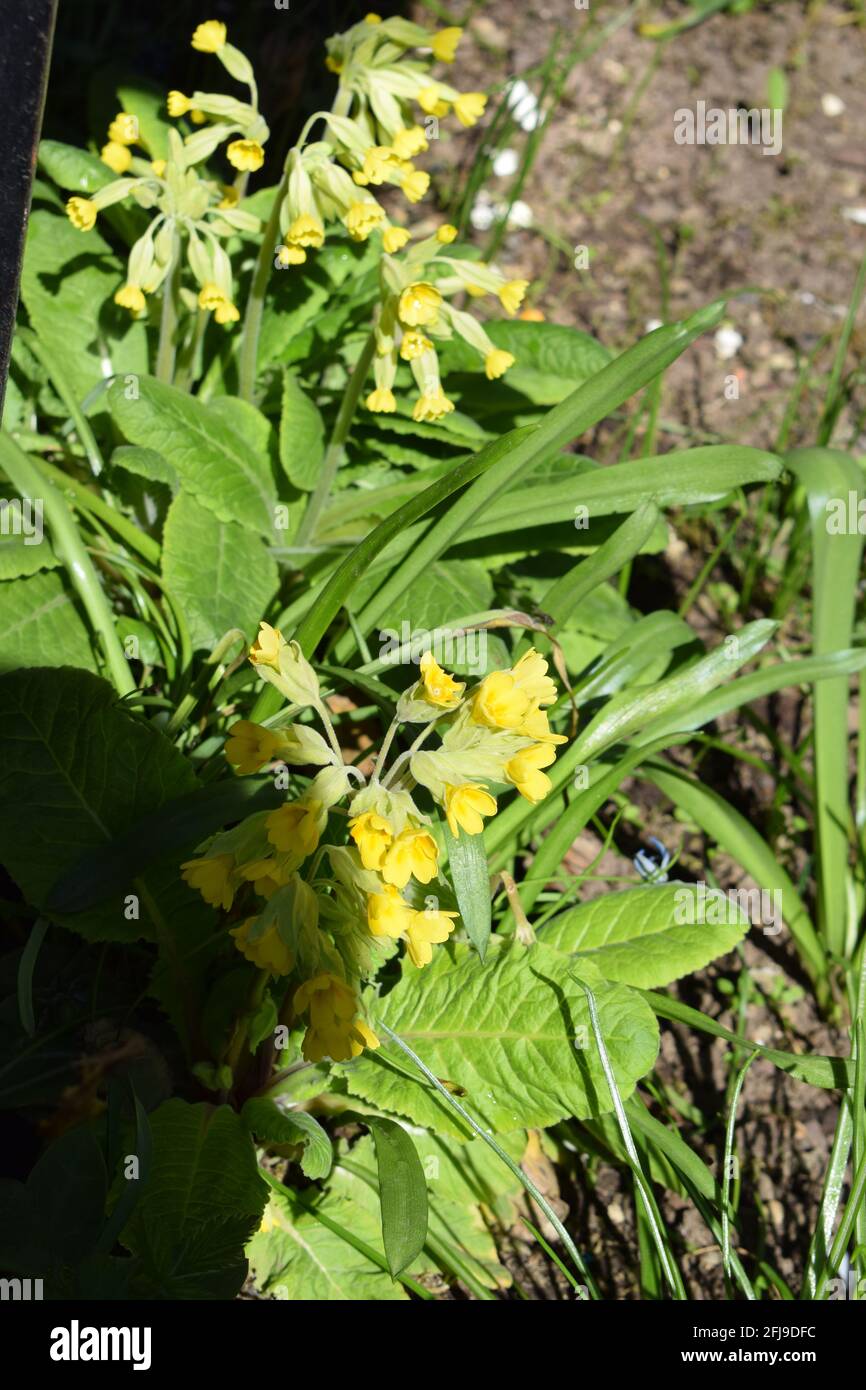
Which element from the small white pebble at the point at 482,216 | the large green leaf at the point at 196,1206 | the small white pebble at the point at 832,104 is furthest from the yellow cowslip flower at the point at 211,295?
the small white pebble at the point at 832,104

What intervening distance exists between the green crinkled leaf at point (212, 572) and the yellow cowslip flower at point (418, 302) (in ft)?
1.79

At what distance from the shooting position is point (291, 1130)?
188 cm

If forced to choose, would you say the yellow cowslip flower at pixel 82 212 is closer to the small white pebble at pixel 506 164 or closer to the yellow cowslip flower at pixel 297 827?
the yellow cowslip flower at pixel 297 827

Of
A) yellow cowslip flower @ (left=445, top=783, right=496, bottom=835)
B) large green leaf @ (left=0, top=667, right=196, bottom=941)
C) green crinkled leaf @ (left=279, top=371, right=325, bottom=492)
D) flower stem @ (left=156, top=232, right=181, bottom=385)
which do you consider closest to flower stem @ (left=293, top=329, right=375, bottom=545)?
green crinkled leaf @ (left=279, top=371, right=325, bottom=492)

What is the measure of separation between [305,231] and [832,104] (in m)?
2.88

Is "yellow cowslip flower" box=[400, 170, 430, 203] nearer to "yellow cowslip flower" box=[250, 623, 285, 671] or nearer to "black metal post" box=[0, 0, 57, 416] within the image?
"black metal post" box=[0, 0, 57, 416]

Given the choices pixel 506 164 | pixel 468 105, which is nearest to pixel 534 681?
pixel 468 105

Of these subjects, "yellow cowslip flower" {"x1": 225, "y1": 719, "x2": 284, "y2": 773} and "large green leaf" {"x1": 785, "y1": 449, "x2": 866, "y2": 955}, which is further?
"large green leaf" {"x1": 785, "y1": 449, "x2": 866, "y2": 955}

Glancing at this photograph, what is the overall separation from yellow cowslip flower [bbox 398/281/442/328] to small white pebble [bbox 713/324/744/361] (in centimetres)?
177

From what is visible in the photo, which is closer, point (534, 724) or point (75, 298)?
point (534, 724)

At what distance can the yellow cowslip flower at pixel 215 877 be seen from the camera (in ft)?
5.32

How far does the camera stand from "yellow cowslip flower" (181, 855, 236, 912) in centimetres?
162

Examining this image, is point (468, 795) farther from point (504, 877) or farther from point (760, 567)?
point (760, 567)

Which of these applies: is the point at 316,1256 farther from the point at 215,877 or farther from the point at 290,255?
the point at 290,255
